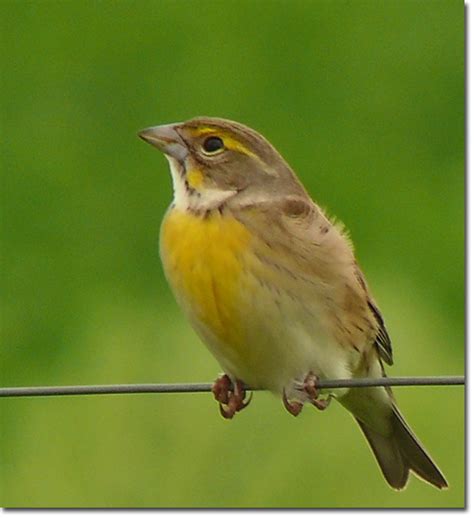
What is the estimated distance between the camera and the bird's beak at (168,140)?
16.0 ft

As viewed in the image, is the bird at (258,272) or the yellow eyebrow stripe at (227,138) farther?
the yellow eyebrow stripe at (227,138)

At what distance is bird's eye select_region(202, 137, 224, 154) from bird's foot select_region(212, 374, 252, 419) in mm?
687

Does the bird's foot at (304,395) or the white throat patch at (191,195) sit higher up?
the white throat patch at (191,195)

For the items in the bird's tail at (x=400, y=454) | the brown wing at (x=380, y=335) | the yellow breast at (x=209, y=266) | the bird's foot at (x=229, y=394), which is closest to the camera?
the yellow breast at (x=209, y=266)

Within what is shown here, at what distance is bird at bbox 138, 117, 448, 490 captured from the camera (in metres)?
4.66

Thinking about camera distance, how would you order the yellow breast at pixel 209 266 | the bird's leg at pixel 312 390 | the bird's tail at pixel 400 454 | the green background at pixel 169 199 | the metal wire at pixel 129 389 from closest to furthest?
the metal wire at pixel 129 389
the yellow breast at pixel 209 266
the bird's leg at pixel 312 390
the bird's tail at pixel 400 454
the green background at pixel 169 199

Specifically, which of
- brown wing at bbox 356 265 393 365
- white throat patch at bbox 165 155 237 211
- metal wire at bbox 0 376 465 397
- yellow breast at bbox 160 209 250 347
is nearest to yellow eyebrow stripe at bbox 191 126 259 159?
white throat patch at bbox 165 155 237 211

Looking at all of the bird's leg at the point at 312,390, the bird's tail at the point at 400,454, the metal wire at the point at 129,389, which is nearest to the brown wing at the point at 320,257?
the bird's leg at the point at 312,390

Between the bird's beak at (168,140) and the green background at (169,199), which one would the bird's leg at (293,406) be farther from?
the green background at (169,199)

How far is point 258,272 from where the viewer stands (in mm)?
4660

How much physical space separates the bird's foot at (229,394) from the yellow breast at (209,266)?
10.4 inches

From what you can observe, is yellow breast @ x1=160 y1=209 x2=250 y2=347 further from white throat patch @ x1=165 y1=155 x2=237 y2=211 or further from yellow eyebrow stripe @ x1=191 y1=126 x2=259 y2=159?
yellow eyebrow stripe @ x1=191 y1=126 x2=259 y2=159

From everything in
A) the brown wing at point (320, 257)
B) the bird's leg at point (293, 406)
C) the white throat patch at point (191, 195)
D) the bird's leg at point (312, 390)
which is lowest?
the bird's leg at point (293, 406)

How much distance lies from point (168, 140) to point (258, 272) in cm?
52
